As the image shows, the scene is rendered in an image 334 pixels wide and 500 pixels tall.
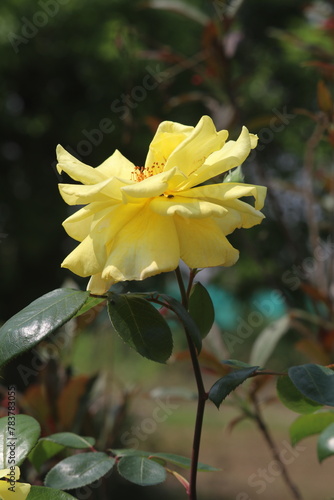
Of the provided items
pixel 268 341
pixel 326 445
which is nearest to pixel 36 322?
pixel 326 445

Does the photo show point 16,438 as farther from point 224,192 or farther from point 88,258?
point 224,192

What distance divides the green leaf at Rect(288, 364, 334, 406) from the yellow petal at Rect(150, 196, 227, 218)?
6.2 inches

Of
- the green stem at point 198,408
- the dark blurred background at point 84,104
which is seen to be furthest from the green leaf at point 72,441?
the dark blurred background at point 84,104

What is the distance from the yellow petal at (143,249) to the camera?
0.51 m

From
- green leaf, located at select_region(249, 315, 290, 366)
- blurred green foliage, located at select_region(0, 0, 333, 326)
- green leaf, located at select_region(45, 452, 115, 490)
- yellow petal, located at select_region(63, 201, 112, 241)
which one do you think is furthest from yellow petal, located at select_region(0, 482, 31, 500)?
blurred green foliage, located at select_region(0, 0, 333, 326)

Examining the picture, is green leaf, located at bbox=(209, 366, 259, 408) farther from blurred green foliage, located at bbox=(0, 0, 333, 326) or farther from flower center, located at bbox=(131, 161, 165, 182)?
blurred green foliage, located at bbox=(0, 0, 333, 326)

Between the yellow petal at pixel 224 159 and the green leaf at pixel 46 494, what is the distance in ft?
0.94

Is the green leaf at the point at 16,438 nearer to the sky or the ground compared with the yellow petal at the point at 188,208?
nearer to the ground

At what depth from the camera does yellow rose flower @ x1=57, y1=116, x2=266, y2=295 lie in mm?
515

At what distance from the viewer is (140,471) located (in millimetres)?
593

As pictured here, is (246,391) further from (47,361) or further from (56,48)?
(56,48)

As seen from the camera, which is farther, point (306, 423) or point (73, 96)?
point (73, 96)

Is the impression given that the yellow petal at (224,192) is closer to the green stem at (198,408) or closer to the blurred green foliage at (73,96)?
the green stem at (198,408)

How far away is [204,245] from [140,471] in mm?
231
